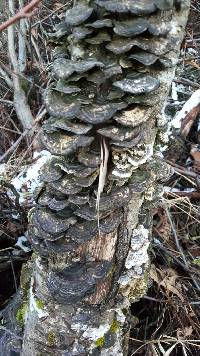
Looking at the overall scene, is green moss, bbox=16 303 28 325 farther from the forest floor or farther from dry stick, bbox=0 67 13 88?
dry stick, bbox=0 67 13 88

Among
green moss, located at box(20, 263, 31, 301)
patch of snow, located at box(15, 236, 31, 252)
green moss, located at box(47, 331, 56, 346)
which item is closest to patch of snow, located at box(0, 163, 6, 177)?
patch of snow, located at box(15, 236, 31, 252)

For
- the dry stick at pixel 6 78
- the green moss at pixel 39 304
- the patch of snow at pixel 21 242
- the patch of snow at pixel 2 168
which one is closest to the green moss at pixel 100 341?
the green moss at pixel 39 304

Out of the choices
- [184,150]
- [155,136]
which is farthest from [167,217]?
[155,136]

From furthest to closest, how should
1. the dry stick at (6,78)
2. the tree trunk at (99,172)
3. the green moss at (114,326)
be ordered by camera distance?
1. the dry stick at (6,78)
2. the green moss at (114,326)
3. the tree trunk at (99,172)

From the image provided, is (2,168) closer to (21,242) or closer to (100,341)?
(21,242)

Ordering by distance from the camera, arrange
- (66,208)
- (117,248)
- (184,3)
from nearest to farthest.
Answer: (184,3) → (66,208) → (117,248)

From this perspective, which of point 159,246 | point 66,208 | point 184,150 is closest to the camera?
point 66,208

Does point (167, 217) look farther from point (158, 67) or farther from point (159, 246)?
point (158, 67)

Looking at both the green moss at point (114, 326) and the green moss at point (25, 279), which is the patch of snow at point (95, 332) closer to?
the green moss at point (114, 326)

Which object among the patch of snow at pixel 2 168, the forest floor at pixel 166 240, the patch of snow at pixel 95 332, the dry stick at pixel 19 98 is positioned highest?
the dry stick at pixel 19 98
